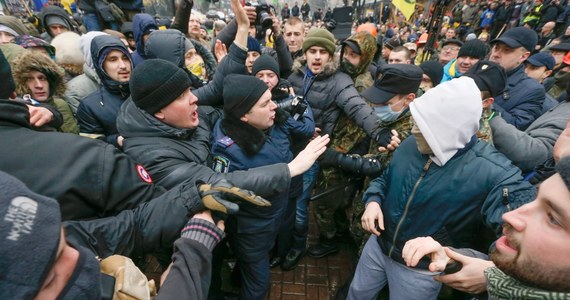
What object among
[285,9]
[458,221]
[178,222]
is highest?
[178,222]

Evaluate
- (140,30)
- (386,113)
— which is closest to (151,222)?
(386,113)

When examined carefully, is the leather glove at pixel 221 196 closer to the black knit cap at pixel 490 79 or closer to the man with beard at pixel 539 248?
the man with beard at pixel 539 248

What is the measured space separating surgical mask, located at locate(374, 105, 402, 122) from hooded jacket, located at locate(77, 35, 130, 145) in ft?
8.00

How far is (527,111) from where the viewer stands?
2.72 meters

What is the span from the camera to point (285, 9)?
2583 cm

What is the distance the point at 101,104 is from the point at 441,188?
2886 mm

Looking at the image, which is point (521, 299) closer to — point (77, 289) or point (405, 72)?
point (77, 289)

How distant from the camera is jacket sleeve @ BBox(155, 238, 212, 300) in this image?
3.69 feet

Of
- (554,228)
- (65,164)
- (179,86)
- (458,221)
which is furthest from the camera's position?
(179,86)

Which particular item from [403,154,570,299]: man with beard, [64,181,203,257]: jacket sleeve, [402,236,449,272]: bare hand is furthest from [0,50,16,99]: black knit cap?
[403,154,570,299]: man with beard

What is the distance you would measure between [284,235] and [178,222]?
172 cm

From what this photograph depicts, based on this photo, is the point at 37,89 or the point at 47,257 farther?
the point at 37,89

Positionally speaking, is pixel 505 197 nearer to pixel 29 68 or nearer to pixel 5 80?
pixel 5 80

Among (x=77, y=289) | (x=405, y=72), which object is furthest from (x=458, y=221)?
(x=77, y=289)
